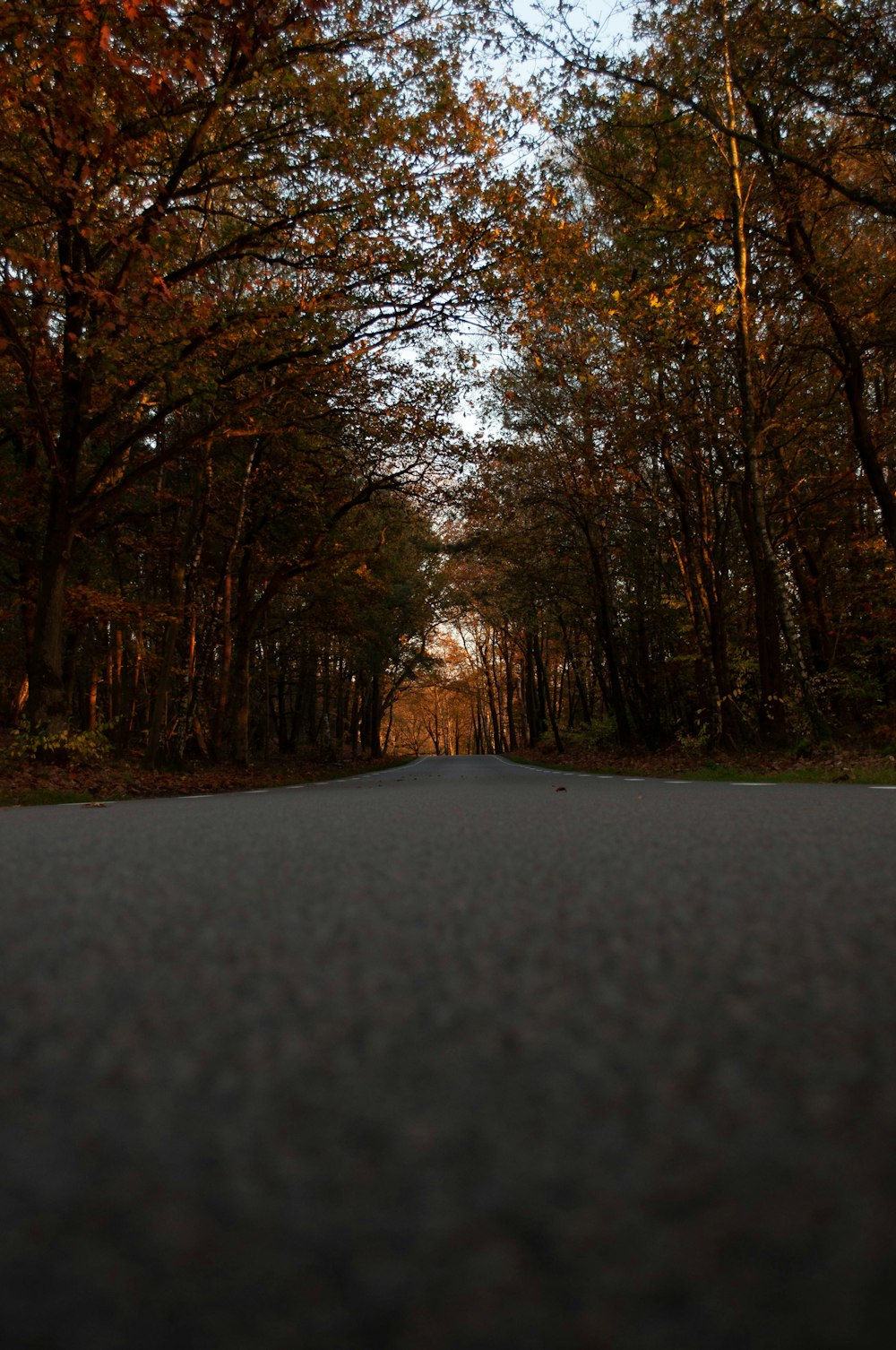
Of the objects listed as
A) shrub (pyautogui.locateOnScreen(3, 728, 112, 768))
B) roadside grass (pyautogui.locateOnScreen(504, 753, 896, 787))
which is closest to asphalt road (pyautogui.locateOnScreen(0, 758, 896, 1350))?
roadside grass (pyautogui.locateOnScreen(504, 753, 896, 787))

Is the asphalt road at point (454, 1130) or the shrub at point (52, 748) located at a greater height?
the shrub at point (52, 748)

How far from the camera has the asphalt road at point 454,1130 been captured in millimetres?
544

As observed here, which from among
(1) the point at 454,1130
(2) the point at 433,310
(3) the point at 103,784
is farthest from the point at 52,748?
(1) the point at 454,1130

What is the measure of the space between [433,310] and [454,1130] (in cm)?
1289

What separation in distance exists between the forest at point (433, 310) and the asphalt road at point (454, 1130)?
8502mm

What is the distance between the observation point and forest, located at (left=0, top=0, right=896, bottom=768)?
34.7ft

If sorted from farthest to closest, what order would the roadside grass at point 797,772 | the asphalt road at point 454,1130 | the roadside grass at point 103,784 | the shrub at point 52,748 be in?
the shrub at point 52,748
the roadside grass at point 103,784
the roadside grass at point 797,772
the asphalt road at point 454,1130

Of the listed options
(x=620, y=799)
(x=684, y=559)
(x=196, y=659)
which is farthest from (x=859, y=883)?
(x=684, y=559)

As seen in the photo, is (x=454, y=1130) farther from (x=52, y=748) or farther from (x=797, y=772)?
(x=52, y=748)

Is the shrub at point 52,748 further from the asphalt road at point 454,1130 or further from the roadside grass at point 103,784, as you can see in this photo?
the asphalt road at point 454,1130

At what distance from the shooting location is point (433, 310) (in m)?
12.3

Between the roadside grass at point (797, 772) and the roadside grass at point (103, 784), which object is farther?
the roadside grass at point (103, 784)

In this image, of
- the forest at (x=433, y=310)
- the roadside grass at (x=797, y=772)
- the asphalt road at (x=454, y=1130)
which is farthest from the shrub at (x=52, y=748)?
the asphalt road at (x=454, y=1130)

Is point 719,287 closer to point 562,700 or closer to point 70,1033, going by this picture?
point 70,1033
